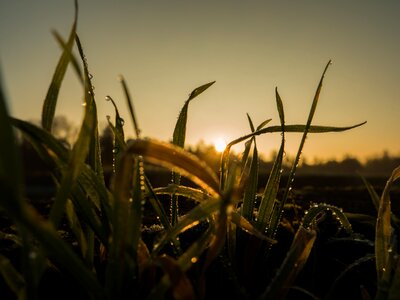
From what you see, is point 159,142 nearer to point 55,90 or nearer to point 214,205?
point 214,205

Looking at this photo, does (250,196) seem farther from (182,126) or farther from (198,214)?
(198,214)

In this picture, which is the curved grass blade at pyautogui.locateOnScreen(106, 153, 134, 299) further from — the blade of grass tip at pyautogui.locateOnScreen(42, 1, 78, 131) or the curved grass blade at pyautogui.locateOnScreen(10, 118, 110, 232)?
the blade of grass tip at pyautogui.locateOnScreen(42, 1, 78, 131)

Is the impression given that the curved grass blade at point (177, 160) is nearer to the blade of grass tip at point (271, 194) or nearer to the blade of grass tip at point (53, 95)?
the blade of grass tip at point (53, 95)

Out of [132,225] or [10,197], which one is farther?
[132,225]

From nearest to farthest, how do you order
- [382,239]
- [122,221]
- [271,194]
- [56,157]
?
1. [122,221]
2. [56,157]
3. [382,239]
4. [271,194]

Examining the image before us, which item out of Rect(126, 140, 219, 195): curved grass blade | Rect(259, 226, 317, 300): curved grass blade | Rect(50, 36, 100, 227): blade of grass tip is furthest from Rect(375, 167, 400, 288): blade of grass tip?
Rect(50, 36, 100, 227): blade of grass tip

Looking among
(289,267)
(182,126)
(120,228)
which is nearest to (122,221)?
(120,228)

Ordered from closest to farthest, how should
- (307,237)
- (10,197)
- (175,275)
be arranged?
(10,197)
(175,275)
(307,237)

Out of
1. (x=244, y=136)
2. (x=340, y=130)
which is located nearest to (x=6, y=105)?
(x=244, y=136)

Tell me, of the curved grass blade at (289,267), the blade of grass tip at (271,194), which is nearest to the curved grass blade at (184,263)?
the curved grass blade at (289,267)
